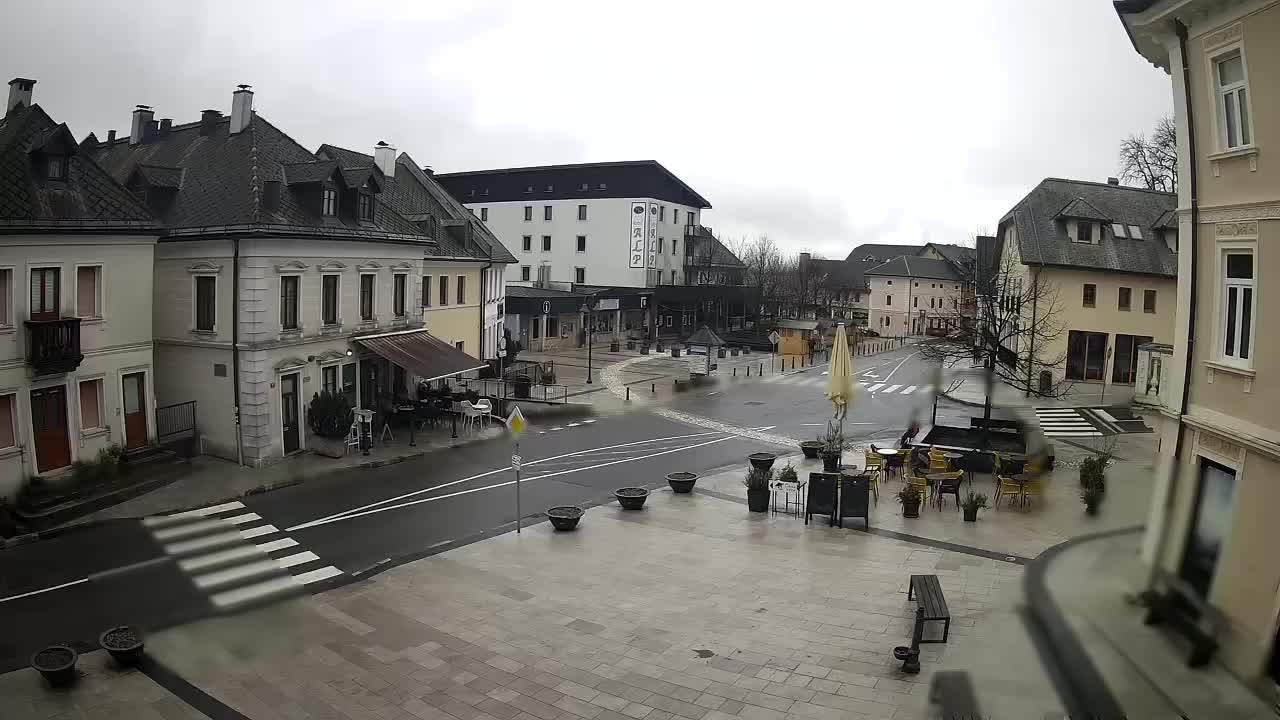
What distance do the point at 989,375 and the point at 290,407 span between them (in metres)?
20.9

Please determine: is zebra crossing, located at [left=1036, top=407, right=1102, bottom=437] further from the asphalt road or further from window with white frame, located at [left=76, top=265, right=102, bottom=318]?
window with white frame, located at [left=76, top=265, right=102, bottom=318]

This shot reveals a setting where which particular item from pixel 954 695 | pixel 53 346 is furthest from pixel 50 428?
pixel 954 695

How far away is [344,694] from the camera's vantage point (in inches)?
398

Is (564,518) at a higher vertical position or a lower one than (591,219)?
lower

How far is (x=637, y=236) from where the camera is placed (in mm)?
67375

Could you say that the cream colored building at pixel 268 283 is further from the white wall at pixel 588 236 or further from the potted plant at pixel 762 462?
the white wall at pixel 588 236

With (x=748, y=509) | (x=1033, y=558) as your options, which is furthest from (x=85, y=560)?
(x=1033, y=558)

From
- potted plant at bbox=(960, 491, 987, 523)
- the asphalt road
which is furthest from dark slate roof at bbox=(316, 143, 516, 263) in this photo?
potted plant at bbox=(960, 491, 987, 523)

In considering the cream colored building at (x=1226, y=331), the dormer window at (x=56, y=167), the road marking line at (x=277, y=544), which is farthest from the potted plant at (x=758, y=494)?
the dormer window at (x=56, y=167)

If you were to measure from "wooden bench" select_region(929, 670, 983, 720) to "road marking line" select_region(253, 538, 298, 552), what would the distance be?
12.4 metres

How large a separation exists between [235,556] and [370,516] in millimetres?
3271

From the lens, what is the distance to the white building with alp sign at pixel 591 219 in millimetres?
67375

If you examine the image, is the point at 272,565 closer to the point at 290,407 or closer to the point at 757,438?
the point at 290,407

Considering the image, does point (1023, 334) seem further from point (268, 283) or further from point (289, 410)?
point (268, 283)
